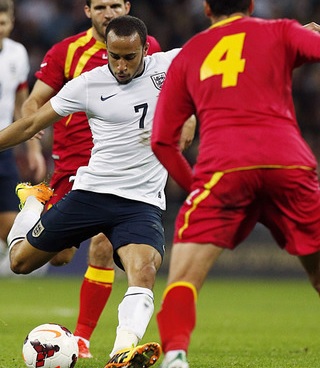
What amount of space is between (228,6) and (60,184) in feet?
9.73

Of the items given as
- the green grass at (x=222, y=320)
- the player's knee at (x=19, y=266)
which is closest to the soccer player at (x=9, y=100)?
the green grass at (x=222, y=320)

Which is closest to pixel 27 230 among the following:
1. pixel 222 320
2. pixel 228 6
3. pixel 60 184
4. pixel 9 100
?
pixel 60 184

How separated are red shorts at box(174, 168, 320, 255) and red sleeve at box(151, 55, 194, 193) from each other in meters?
0.22

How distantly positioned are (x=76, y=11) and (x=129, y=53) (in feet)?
40.3

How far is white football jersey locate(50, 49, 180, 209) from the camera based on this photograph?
5992mm

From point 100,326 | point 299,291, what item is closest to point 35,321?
point 100,326

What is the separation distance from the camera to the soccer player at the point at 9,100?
367 inches

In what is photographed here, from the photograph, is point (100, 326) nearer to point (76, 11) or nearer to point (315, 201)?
point (315, 201)

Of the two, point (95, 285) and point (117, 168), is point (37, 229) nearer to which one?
point (117, 168)

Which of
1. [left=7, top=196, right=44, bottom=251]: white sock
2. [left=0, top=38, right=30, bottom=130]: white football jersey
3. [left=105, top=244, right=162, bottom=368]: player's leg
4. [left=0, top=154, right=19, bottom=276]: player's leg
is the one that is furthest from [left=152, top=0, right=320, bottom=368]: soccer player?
[left=0, top=38, right=30, bottom=130]: white football jersey

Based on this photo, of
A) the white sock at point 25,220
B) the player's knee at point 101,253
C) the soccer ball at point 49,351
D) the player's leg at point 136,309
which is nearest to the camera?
the player's leg at point 136,309

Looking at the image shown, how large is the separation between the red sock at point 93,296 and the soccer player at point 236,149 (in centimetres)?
239

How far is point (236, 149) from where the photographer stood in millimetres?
4723

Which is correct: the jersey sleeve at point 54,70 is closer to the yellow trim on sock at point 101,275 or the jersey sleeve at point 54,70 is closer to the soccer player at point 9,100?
the yellow trim on sock at point 101,275
